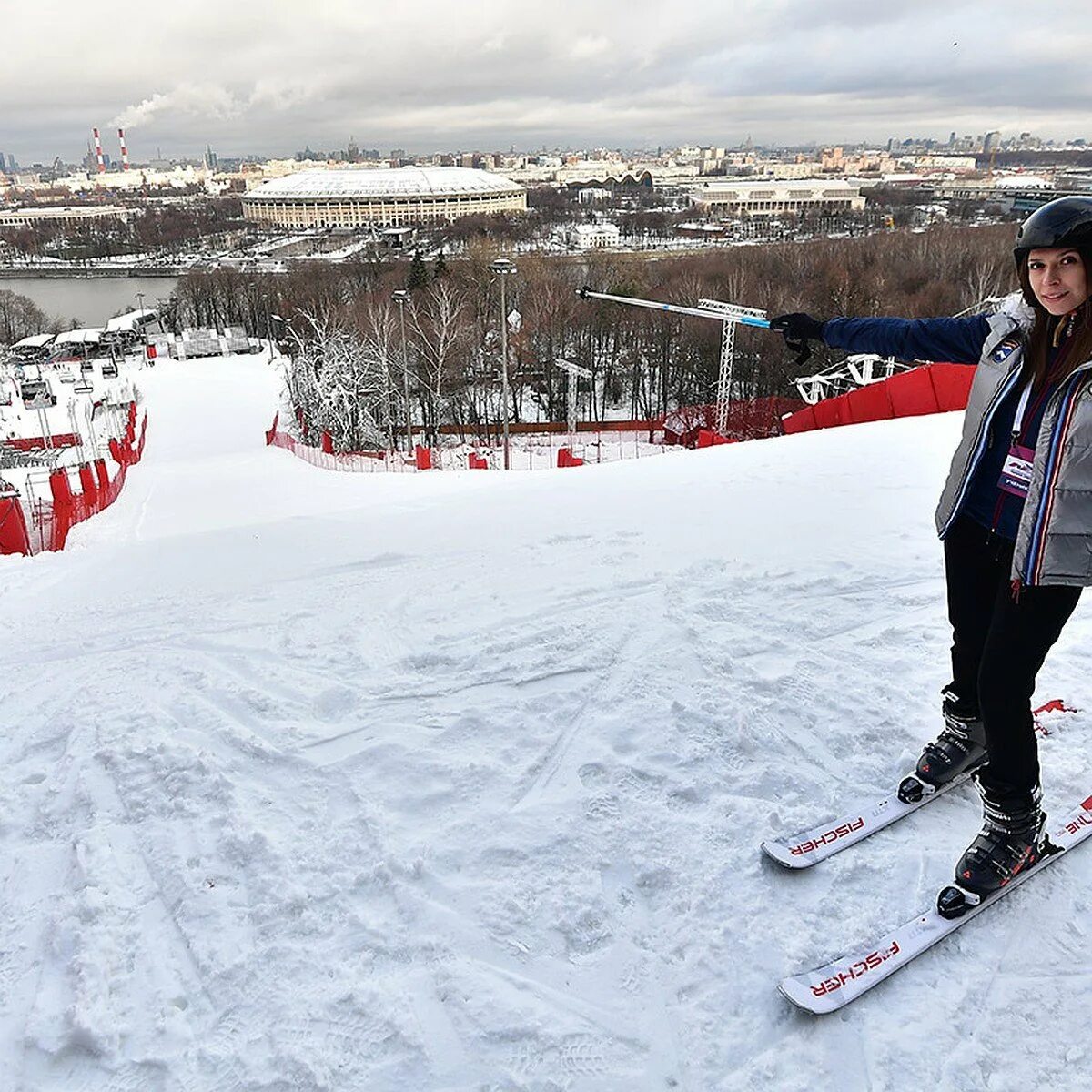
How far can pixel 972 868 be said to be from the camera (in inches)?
95.7

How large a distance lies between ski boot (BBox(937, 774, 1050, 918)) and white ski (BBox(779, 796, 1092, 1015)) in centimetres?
3

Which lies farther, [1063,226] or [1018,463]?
[1018,463]

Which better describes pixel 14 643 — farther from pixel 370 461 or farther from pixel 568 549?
pixel 370 461

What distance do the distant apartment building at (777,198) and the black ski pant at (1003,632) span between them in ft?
401

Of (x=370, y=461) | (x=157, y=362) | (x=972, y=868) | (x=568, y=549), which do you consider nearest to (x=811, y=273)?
(x=370, y=461)

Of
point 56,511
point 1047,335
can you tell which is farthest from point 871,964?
point 56,511

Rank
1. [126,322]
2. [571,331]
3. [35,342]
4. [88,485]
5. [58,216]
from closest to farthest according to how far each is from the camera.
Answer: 1. [88,485]
2. [571,331]
3. [35,342]
4. [126,322]
5. [58,216]

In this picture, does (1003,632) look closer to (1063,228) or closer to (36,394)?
(1063,228)

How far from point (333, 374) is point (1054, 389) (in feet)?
101

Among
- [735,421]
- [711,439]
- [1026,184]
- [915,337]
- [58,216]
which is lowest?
[735,421]

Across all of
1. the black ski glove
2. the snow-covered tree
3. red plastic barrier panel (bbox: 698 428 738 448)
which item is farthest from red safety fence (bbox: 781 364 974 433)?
the snow-covered tree

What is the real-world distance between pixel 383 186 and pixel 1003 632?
13856cm

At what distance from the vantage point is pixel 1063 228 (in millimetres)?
2033

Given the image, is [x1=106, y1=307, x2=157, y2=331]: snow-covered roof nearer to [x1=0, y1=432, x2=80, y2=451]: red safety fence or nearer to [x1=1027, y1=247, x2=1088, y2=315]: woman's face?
[x1=0, y1=432, x2=80, y2=451]: red safety fence
